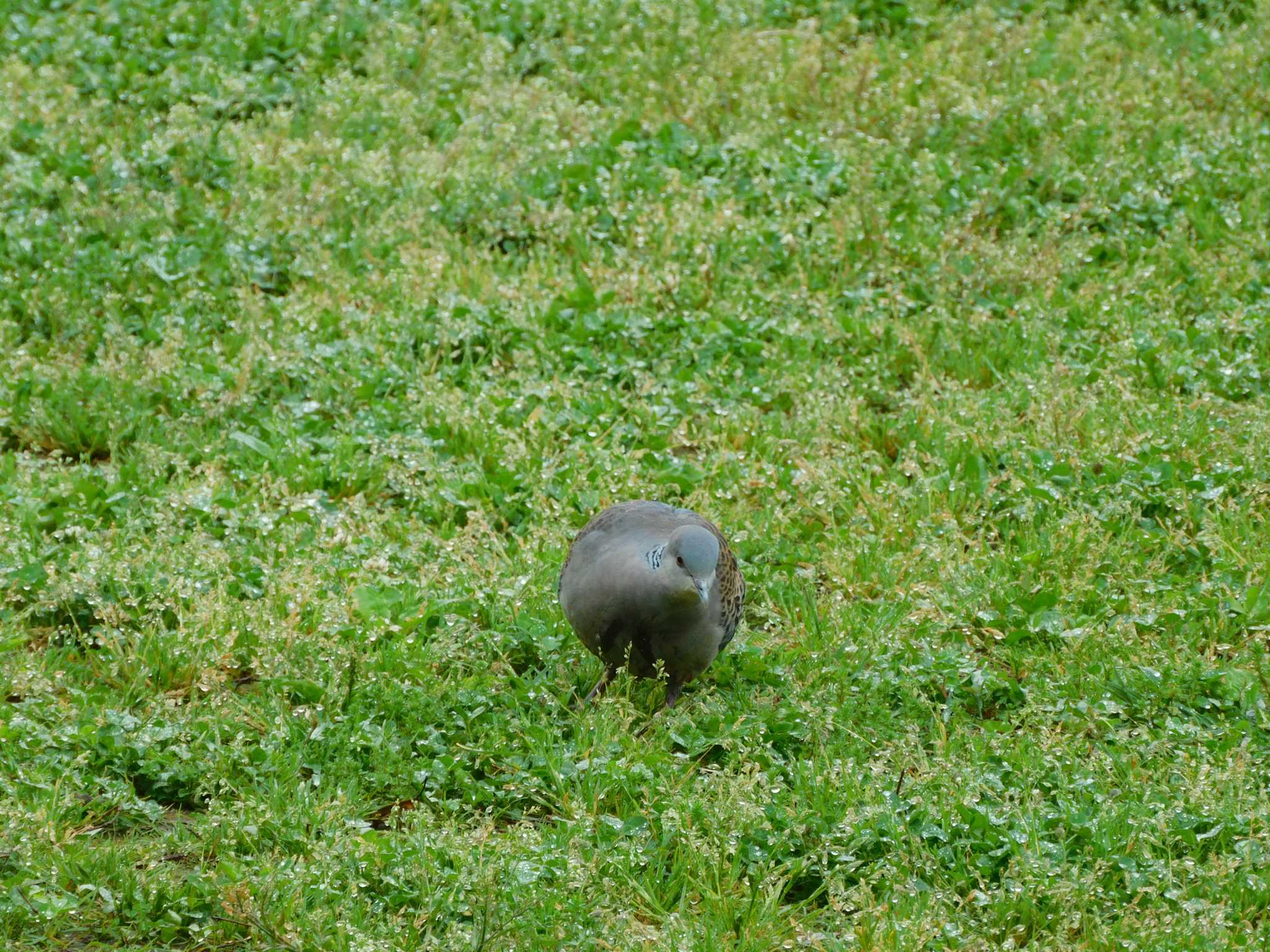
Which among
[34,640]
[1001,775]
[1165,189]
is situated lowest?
[34,640]

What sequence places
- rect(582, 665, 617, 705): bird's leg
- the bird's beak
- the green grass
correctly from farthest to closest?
1. rect(582, 665, 617, 705): bird's leg
2. the bird's beak
3. the green grass

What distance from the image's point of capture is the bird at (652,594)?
15.6 ft

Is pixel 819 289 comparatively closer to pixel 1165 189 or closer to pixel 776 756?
pixel 1165 189

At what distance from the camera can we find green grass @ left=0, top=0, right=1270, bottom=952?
14.1ft

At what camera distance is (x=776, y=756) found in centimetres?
484

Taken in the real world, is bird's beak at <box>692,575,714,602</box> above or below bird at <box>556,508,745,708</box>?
above

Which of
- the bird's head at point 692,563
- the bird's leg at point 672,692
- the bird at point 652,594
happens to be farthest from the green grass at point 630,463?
the bird's head at point 692,563

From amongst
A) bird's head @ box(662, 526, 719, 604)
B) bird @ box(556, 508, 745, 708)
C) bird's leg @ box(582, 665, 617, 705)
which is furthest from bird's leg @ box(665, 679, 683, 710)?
bird's head @ box(662, 526, 719, 604)

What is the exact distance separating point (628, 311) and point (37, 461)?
9.06ft

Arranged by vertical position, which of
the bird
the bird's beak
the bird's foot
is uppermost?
the bird's beak

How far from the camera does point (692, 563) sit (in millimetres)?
4695

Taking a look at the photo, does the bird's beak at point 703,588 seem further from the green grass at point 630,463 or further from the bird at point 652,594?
the green grass at point 630,463

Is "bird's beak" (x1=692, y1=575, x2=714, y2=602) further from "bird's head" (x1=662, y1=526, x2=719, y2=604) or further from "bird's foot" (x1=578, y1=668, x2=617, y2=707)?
"bird's foot" (x1=578, y1=668, x2=617, y2=707)

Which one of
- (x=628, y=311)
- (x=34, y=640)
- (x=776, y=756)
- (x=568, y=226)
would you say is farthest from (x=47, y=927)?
(x=568, y=226)
